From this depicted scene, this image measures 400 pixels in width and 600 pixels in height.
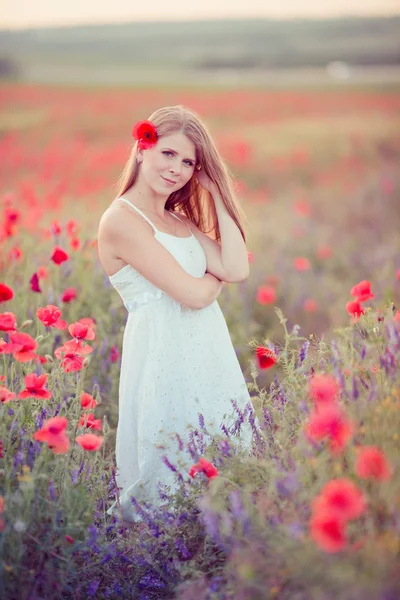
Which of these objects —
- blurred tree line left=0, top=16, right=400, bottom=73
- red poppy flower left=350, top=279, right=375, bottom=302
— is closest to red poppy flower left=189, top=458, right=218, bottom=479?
red poppy flower left=350, top=279, right=375, bottom=302

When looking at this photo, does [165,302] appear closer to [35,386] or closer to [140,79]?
[35,386]

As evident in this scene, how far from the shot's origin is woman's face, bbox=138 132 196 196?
2.47 m

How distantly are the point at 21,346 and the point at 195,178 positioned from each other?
109 cm

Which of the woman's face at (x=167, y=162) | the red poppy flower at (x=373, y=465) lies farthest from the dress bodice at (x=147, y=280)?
the red poppy flower at (x=373, y=465)

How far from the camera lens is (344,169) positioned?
10422mm

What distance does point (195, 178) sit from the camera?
270cm

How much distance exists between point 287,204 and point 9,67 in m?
11.8

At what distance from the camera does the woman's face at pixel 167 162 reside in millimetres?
2467

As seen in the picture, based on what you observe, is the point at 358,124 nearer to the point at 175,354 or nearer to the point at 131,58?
the point at 175,354

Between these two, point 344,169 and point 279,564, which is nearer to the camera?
point 279,564

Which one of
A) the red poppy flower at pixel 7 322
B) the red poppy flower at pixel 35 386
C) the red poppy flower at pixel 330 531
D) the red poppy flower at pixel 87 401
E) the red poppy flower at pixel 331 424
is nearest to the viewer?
the red poppy flower at pixel 330 531

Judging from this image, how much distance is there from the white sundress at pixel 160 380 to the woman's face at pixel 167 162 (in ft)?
0.46

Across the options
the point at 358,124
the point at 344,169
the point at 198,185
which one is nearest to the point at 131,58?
the point at 358,124

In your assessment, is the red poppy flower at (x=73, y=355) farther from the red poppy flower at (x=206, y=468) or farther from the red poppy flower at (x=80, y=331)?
the red poppy flower at (x=206, y=468)
